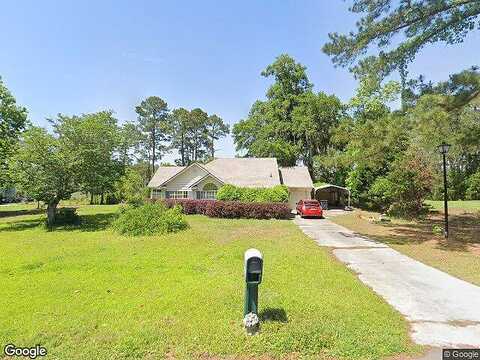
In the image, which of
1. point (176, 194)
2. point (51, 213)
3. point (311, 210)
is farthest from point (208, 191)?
point (51, 213)

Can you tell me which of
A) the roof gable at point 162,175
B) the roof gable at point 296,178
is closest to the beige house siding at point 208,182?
the roof gable at point 162,175

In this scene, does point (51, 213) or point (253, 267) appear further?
point (51, 213)

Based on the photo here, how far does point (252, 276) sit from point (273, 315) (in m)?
0.97

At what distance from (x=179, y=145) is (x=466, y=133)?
54.6m

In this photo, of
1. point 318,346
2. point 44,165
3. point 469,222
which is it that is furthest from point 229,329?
point 469,222

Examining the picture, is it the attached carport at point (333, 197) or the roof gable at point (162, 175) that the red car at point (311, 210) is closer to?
the attached carport at point (333, 197)

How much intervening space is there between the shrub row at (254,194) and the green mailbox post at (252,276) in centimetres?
2150

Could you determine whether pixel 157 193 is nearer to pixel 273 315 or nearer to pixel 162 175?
pixel 162 175

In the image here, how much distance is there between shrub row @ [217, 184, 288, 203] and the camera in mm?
26656

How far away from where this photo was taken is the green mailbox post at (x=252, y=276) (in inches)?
198

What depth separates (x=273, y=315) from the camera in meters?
5.50

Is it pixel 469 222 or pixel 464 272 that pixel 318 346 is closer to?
pixel 464 272

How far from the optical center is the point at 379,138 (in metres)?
18.4

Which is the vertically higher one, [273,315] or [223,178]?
[223,178]
